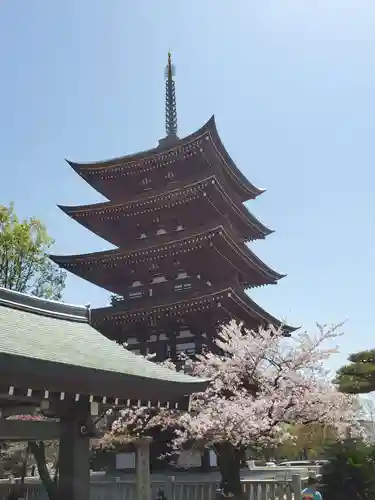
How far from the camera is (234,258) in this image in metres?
25.9

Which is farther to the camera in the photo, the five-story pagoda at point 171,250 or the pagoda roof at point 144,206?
the pagoda roof at point 144,206

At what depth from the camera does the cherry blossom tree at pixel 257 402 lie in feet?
43.2

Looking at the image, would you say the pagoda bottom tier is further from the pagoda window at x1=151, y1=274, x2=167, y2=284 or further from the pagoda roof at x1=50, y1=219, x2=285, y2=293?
→ the pagoda roof at x1=50, y1=219, x2=285, y2=293

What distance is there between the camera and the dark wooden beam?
27.9 ft

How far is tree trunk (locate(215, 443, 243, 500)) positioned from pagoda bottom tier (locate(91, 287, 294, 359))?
28.6 ft

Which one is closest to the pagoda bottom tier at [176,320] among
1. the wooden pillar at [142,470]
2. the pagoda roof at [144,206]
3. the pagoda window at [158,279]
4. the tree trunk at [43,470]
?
the pagoda window at [158,279]

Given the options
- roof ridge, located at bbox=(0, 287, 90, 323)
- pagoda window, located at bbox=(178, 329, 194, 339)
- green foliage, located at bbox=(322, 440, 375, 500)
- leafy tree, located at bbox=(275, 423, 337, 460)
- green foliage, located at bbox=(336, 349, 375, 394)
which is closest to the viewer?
→ roof ridge, located at bbox=(0, 287, 90, 323)

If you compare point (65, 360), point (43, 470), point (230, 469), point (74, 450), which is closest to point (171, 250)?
point (230, 469)

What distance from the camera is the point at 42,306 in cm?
1178

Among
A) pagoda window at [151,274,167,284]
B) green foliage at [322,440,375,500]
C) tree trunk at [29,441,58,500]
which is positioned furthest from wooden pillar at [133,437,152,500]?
pagoda window at [151,274,167,284]

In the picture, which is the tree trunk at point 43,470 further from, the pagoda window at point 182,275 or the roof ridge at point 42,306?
the pagoda window at point 182,275

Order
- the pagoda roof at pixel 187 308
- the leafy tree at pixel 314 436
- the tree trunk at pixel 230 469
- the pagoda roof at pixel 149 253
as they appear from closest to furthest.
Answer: the tree trunk at pixel 230 469 < the leafy tree at pixel 314 436 < the pagoda roof at pixel 187 308 < the pagoda roof at pixel 149 253

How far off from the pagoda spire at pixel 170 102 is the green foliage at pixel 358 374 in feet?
52.7

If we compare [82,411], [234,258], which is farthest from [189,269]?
[82,411]
